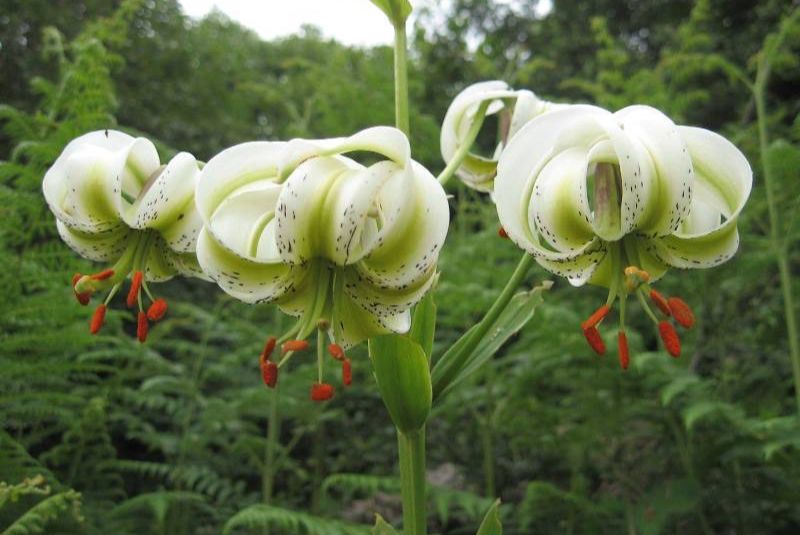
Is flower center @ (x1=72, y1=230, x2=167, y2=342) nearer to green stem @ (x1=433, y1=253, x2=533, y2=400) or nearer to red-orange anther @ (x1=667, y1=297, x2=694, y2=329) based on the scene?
green stem @ (x1=433, y1=253, x2=533, y2=400)

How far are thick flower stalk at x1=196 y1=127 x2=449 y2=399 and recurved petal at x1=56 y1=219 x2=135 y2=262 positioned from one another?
162 mm

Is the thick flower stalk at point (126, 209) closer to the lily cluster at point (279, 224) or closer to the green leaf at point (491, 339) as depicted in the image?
the lily cluster at point (279, 224)

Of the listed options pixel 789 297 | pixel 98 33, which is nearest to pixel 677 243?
pixel 789 297

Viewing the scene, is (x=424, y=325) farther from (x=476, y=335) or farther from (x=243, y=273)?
(x=243, y=273)

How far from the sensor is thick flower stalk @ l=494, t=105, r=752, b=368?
Answer: 0.50m

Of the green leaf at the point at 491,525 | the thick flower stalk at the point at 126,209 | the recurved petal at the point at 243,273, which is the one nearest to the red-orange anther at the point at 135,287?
the thick flower stalk at the point at 126,209

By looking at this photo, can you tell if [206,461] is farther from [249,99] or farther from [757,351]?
[249,99]

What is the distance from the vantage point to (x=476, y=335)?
2.12 ft

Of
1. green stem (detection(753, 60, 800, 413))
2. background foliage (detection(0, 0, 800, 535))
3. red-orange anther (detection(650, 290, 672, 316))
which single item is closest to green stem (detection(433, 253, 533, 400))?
red-orange anther (detection(650, 290, 672, 316))

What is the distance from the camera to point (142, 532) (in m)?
1.32

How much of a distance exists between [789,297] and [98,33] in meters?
1.35

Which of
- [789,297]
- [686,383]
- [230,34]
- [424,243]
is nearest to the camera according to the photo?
[424,243]

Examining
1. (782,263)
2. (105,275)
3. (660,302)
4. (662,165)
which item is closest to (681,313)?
(660,302)

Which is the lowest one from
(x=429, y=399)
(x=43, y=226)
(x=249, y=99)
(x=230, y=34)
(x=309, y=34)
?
(x=429, y=399)
